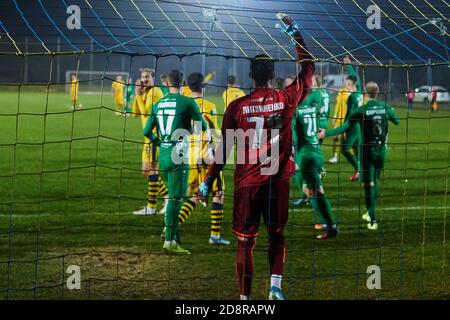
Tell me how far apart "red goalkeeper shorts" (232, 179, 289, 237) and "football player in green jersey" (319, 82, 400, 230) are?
301cm

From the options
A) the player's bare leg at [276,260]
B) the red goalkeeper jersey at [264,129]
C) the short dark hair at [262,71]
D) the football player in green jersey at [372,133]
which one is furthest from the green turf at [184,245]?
the short dark hair at [262,71]

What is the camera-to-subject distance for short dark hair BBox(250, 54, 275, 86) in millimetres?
5832

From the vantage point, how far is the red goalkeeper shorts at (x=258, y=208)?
5820 millimetres

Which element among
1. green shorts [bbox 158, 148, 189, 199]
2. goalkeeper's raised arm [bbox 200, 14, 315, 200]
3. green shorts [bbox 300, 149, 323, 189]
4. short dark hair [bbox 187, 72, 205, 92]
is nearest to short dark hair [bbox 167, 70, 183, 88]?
short dark hair [bbox 187, 72, 205, 92]

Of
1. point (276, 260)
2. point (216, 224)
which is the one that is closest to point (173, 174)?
point (216, 224)

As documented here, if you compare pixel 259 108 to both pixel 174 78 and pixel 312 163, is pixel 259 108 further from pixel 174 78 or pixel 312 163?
pixel 312 163

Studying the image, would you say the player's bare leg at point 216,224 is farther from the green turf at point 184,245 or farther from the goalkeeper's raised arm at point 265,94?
the goalkeeper's raised arm at point 265,94

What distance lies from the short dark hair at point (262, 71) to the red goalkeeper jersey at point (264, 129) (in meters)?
0.09

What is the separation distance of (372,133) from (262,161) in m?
3.44

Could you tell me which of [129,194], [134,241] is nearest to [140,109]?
[129,194]

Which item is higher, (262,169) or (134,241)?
(262,169)

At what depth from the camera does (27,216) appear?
898 centimetres
